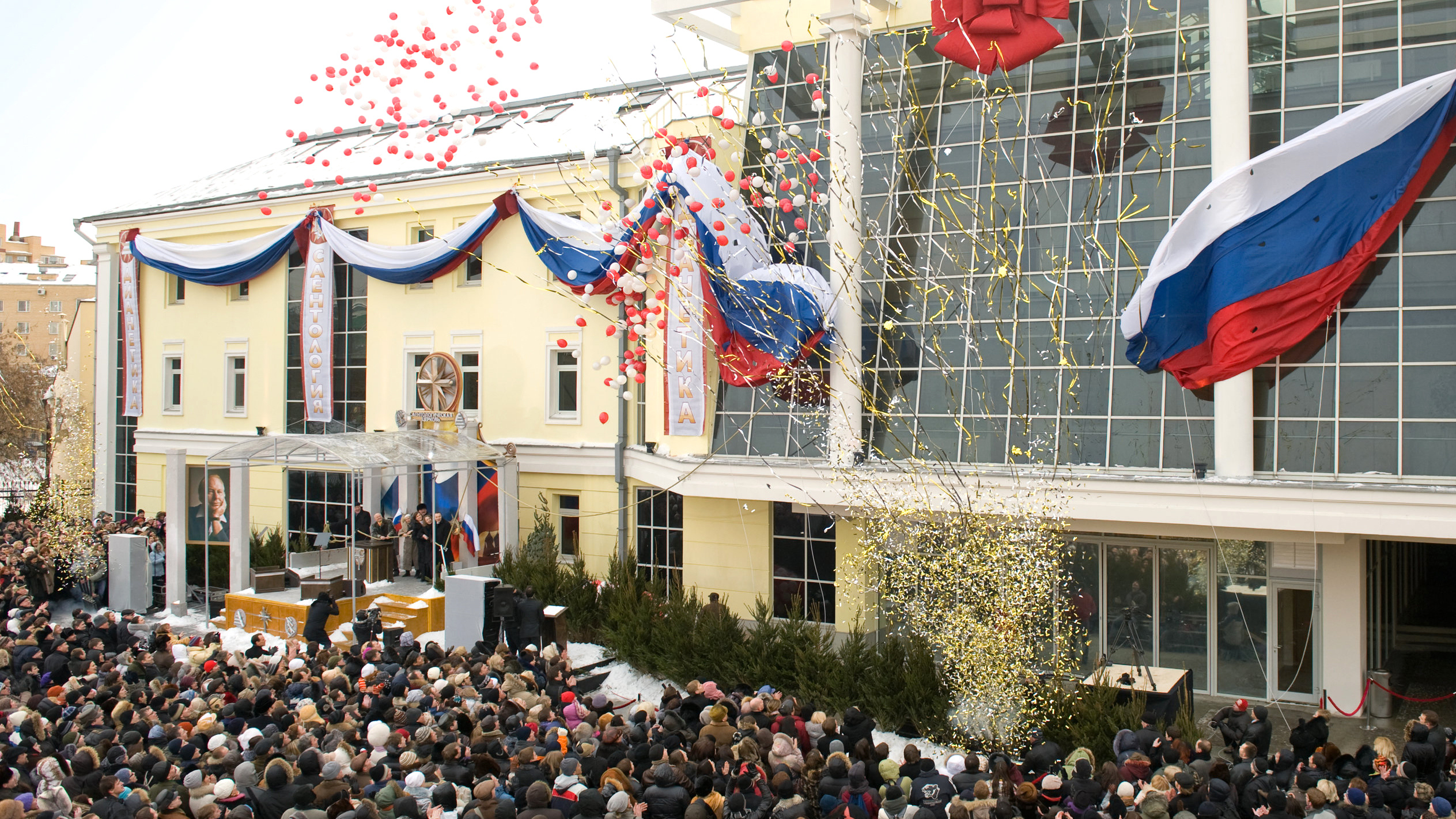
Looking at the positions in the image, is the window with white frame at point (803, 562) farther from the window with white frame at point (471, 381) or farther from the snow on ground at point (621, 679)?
the window with white frame at point (471, 381)

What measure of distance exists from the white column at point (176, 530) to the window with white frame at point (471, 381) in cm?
623

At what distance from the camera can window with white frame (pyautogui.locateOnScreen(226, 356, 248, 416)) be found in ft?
95.6

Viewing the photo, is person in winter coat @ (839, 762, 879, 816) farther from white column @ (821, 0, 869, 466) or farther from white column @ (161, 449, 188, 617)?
white column @ (161, 449, 188, 617)

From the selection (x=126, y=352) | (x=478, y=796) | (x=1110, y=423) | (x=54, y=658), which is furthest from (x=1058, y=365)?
(x=126, y=352)

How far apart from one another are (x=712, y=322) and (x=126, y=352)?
65.8 feet

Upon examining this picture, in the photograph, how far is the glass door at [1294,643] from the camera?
17.0 m

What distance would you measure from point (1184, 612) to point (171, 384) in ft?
87.6

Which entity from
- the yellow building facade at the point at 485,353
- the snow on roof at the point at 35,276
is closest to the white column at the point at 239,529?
the yellow building facade at the point at 485,353

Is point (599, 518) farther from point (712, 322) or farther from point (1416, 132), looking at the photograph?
point (1416, 132)

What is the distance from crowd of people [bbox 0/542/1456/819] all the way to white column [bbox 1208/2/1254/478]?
446 cm

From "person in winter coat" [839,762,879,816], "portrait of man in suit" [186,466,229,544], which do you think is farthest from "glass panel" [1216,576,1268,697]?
"portrait of man in suit" [186,466,229,544]

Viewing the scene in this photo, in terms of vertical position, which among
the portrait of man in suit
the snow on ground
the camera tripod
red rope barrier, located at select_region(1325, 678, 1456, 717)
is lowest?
the snow on ground

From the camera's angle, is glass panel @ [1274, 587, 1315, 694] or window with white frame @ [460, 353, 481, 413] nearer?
glass panel @ [1274, 587, 1315, 694]

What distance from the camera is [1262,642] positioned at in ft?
57.3
